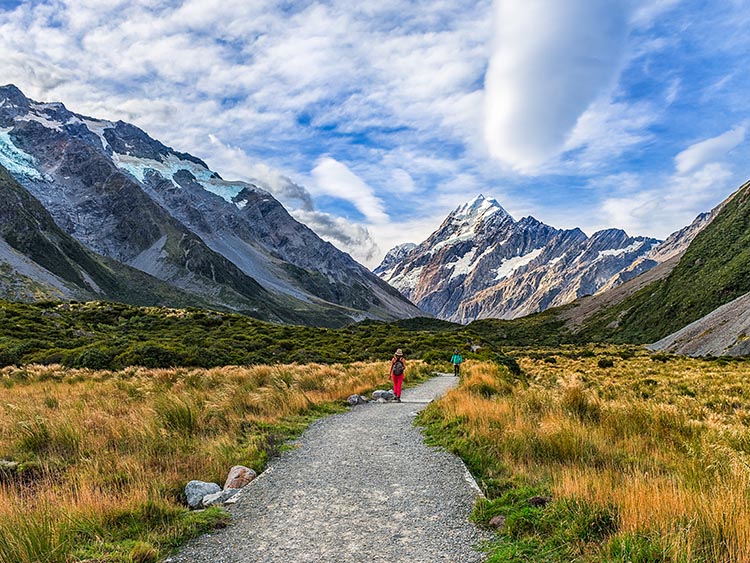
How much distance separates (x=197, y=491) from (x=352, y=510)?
2.55m

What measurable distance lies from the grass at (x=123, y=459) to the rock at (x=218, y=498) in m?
0.38

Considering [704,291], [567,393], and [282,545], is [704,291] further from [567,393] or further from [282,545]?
[282,545]

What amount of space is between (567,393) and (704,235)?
132 metres

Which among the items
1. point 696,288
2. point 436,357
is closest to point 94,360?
point 436,357

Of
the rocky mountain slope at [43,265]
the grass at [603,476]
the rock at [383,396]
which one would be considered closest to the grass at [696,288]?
the rock at [383,396]

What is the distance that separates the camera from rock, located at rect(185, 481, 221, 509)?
722cm

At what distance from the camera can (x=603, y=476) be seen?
21.4 feet

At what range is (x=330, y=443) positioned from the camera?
11281mm

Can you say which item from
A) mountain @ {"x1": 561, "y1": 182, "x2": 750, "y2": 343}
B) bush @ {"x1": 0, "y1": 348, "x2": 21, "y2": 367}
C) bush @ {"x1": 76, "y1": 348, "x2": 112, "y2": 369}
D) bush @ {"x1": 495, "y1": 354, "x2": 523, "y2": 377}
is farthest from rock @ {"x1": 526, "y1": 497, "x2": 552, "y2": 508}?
mountain @ {"x1": 561, "y1": 182, "x2": 750, "y2": 343}

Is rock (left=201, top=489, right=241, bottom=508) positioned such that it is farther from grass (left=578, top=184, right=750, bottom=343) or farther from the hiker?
grass (left=578, top=184, right=750, bottom=343)

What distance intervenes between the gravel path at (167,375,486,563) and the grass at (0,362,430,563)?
65 cm

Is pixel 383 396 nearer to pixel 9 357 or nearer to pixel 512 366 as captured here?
pixel 512 366

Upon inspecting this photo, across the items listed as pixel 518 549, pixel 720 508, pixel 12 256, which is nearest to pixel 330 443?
pixel 518 549

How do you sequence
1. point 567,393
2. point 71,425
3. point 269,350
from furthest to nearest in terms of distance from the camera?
point 269,350, point 567,393, point 71,425
